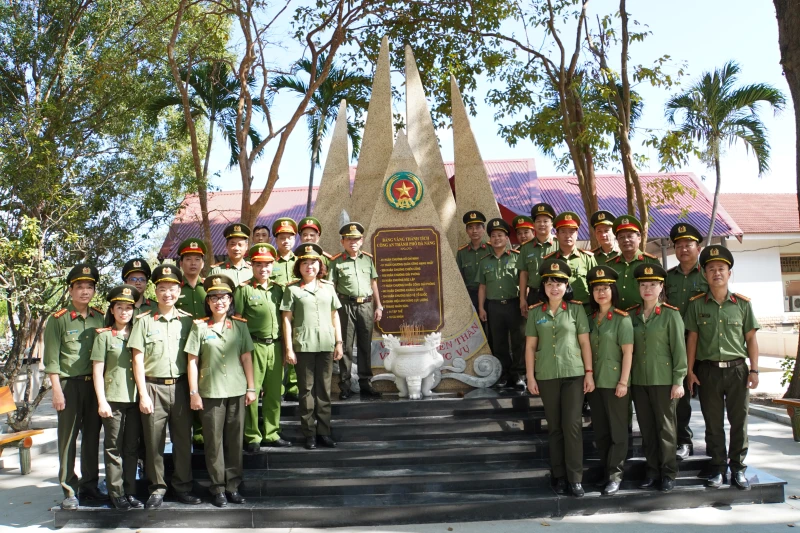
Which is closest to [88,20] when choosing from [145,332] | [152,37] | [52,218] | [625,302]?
[152,37]

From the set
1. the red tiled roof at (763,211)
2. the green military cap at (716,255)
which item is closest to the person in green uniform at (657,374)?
the green military cap at (716,255)

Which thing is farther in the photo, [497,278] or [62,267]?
[62,267]

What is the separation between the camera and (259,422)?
553cm

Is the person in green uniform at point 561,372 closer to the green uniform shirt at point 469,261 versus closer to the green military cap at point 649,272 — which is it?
the green military cap at point 649,272

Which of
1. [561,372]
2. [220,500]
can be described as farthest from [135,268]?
[561,372]

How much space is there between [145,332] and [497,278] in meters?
3.20

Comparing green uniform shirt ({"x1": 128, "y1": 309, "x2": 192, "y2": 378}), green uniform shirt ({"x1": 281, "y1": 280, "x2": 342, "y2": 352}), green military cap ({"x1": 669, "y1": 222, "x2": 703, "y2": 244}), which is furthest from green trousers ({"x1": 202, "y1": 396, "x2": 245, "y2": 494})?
green military cap ({"x1": 669, "y1": 222, "x2": 703, "y2": 244})

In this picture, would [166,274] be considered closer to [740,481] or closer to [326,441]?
[326,441]

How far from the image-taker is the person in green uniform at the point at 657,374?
4.60 meters

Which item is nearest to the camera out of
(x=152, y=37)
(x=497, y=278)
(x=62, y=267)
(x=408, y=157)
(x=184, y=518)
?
(x=184, y=518)

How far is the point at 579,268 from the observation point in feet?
18.7

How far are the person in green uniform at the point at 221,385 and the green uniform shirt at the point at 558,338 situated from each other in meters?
2.08

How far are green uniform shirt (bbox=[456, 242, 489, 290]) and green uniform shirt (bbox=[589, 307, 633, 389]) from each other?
217 centimetres

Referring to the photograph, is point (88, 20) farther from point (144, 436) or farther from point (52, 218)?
point (144, 436)
